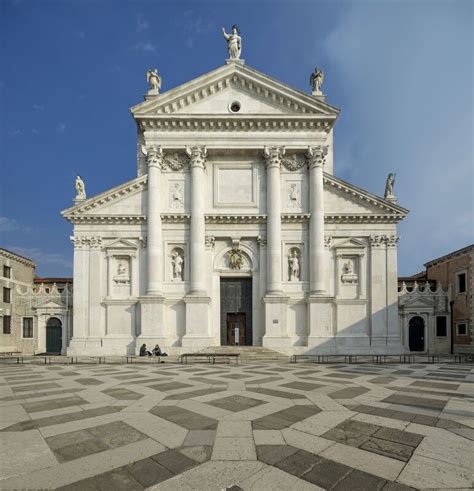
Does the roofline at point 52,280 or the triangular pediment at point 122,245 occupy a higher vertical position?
the triangular pediment at point 122,245

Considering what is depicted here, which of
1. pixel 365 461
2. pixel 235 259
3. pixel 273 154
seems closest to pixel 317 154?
pixel 273 154

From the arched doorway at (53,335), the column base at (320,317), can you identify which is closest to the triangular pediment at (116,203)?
the arched doorway at (53,335)

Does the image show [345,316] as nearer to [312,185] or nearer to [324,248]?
[324,248]

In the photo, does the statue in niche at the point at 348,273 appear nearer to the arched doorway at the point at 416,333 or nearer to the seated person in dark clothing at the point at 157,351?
the arched doorway at the point at 416,333

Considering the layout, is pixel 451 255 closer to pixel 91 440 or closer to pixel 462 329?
pixel 462 329

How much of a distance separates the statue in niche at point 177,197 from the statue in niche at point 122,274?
6.53 metres

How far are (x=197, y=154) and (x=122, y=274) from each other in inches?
470

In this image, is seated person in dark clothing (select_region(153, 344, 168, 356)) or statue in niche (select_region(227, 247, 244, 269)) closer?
seated person in dark clothing (select_region(153, 344, 168, 356))

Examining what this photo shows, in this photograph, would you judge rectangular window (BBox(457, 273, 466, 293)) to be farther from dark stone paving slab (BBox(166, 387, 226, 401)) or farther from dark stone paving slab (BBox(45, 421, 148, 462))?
dark stone paving slab (BBox(45, 421, 148, 462))

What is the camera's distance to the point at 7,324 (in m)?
35.6

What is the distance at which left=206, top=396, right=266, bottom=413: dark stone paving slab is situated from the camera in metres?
10.1

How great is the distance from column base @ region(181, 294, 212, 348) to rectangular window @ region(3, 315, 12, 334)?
1920 cm

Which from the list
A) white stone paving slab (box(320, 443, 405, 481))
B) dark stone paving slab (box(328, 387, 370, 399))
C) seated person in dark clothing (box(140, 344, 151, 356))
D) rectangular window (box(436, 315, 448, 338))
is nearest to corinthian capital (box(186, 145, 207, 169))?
seated person in dark clothing (box(140, 344, 151, 356))

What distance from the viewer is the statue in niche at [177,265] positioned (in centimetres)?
3062
